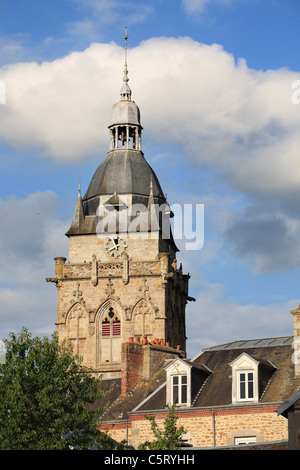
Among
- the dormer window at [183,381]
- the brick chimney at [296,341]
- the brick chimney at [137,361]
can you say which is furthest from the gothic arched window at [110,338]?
the brick chimney at [296,341]

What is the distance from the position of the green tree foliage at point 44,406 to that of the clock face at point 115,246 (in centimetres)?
3061

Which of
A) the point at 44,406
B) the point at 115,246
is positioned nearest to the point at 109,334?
the point at 115,246

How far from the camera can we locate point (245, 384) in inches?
1577

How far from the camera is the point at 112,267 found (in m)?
68.3

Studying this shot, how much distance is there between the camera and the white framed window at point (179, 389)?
41094mm

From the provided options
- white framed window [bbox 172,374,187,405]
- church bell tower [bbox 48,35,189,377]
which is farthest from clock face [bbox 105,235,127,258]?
white framed window [bbox 172,374,187,405]

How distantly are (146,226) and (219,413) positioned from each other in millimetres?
31379

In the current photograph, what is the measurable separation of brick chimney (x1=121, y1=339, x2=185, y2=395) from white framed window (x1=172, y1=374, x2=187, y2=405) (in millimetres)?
3870

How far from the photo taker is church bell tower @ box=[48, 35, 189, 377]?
220ft

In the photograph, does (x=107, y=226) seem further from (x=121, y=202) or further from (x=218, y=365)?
(x=218, y=365)

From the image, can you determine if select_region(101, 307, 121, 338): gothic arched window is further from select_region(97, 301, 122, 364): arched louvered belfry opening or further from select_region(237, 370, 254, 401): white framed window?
select_region(237, 370, 254, 401): white framed window

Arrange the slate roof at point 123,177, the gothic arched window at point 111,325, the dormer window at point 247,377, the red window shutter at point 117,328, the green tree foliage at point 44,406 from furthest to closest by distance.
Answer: the slate roof at point 123,177, the gothic arched window at point 111,325, the red window shutter at point 117,328, the dormer window at point 247,377, the green tree foliage at point 44,406

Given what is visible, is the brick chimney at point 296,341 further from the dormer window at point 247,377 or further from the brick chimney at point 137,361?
the brick chimney at point 137,361
